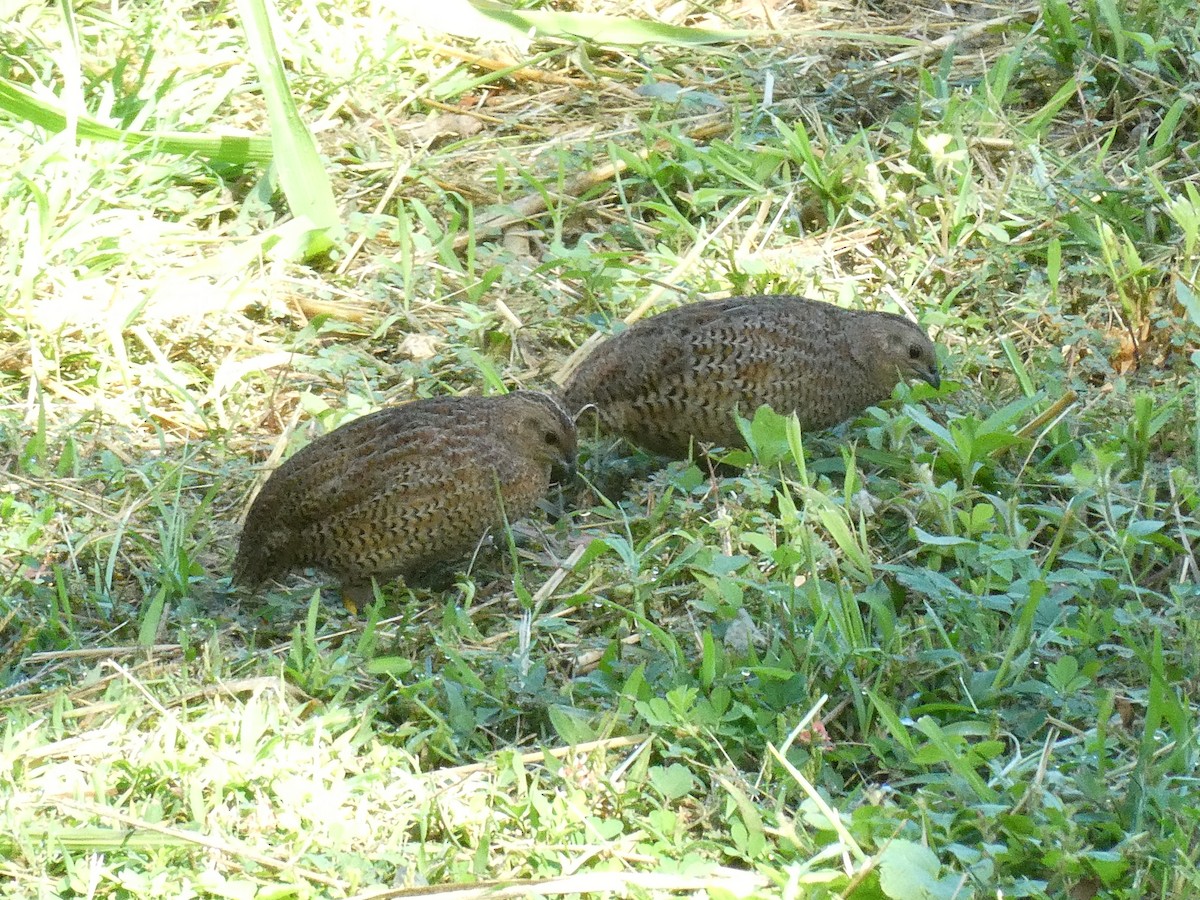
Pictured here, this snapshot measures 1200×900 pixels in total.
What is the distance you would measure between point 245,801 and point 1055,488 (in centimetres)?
260

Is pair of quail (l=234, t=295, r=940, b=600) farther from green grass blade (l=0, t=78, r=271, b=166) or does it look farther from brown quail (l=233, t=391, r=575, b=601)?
green grass blade (l=0, t=78, r=271, b=166)

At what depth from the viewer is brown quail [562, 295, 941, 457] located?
16.5ft

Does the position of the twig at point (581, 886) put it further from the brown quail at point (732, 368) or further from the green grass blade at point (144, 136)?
the green grass blade at point (144, 136)

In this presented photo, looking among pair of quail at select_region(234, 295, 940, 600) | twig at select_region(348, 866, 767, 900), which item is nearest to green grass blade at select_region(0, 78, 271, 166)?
pair of quail at select_region(234, 295, 940, 600)

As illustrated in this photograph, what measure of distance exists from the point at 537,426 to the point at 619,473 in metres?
0.48

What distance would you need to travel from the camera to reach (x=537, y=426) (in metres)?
4.92

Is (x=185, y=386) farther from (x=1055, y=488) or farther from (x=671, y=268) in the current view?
(x=1055, y=488)

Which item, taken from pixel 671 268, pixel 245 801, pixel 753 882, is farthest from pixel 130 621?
pixel 671 268

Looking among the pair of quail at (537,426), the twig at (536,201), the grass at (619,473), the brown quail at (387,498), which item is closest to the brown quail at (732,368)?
the pair of quail at (537,426)

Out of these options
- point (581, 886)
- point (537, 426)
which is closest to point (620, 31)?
point (537, 426)

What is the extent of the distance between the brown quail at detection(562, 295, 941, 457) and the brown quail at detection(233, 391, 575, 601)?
478mm

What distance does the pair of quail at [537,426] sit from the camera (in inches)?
181

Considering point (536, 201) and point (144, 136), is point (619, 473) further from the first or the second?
point (144, 136)

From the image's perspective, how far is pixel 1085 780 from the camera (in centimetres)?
337
